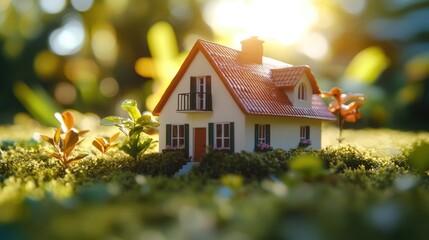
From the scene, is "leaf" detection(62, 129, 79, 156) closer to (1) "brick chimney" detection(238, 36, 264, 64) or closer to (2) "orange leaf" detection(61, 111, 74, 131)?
(2) "orange leaf" detection(61, 111, 74, 131)

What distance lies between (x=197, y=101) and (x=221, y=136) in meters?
1.20

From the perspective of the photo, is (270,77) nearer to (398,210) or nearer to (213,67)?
(213,67)

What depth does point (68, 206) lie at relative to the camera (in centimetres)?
582

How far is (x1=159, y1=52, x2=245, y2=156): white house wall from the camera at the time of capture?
1334cm

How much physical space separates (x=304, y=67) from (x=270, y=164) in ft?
15.8

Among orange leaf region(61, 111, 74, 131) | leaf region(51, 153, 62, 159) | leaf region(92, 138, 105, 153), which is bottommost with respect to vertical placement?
leaf region(51, 153, 62, 159)

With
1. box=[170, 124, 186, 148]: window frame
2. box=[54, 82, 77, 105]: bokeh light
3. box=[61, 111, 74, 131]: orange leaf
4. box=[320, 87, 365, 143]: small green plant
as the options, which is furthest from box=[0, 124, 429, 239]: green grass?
box=[54, 82, 77, 105]: bokeh light

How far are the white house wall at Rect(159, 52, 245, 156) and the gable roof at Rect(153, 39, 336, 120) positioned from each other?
0.17m

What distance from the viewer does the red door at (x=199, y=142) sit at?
1404cm

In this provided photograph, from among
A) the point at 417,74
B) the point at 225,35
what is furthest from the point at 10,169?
the point at 417,74

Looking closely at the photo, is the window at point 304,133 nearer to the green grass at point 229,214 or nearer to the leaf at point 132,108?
the leaf at point 132,108

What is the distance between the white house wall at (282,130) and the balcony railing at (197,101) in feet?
4.03

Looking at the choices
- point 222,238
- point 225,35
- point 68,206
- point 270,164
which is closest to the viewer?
point 222,238

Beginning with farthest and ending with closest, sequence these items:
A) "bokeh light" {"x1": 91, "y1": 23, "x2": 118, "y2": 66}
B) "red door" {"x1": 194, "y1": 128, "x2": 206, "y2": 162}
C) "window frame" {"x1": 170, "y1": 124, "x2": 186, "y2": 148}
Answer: "bokeh light" {"x1": 91, "y1": 23, "x2": 118, "y2": 66} < "window frame" {"x1": 170, "y1": 124, "x2": 186, "y2": 148} < "red door" {"x1": 194, "y1": 128, "x2": 206, "y2": 162}
